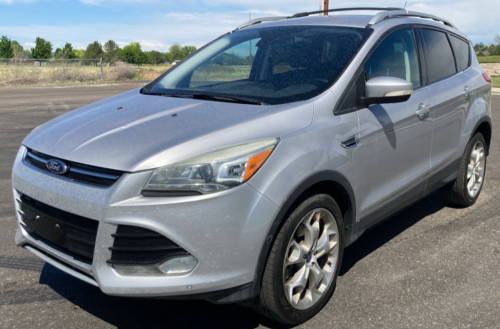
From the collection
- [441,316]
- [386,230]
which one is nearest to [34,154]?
[441,316]

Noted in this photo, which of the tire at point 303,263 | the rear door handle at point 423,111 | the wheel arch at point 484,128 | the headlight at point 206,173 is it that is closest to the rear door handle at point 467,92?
the wheel arch at point 484,128

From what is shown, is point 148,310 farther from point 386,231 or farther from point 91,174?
point 386,231

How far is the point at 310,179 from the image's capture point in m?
2.83

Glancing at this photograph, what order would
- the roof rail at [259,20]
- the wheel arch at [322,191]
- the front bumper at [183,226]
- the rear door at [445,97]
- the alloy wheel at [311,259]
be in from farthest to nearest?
the roof rail at [259,20] < the rear door at [445,97] < the alloy wheel at [311,259] < the wheel arch at [322,191] < the front bumper at [183,226]

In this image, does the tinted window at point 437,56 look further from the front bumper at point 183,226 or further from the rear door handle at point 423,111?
the front bumper at point 183,226

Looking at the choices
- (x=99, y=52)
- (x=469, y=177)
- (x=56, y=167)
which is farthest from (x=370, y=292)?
(x=99, y=52)

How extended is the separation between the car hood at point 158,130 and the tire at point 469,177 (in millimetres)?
2588

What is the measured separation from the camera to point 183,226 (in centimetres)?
245

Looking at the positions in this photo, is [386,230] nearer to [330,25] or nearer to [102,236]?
[330,25]

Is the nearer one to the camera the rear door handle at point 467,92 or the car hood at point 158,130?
the car hood at point 158,130

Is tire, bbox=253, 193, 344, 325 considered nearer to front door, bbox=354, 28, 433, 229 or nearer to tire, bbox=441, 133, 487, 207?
front door, bbox=354, 28, 433, 229

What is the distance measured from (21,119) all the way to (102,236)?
34.5 feet

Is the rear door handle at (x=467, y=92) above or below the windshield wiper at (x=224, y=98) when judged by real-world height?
above

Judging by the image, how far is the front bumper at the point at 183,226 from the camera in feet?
8.00
